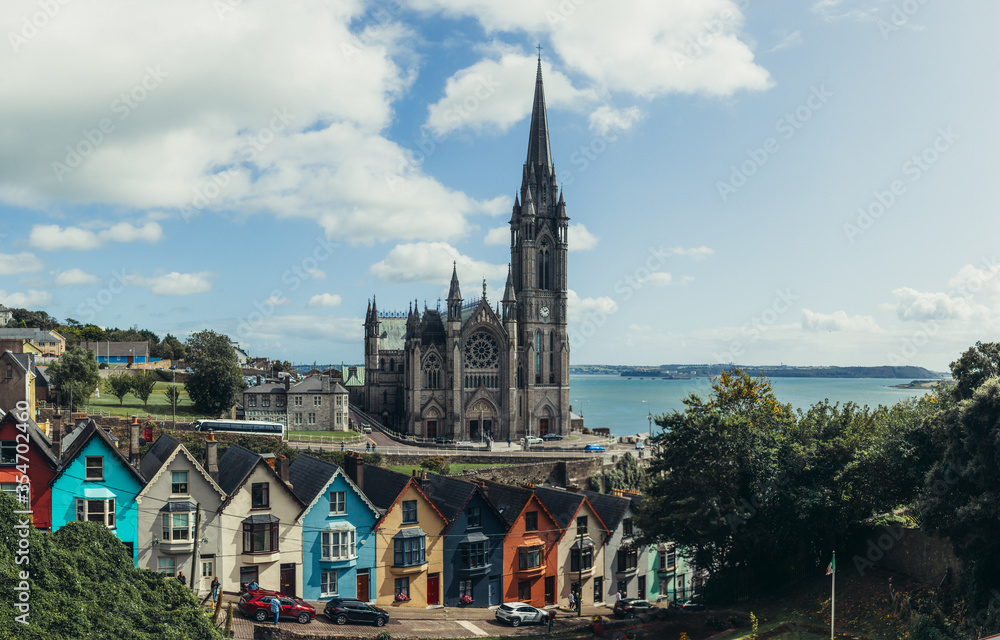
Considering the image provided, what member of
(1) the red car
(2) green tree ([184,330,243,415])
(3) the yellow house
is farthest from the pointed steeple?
(1) the red car

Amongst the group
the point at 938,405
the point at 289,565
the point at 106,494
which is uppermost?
the point at 938,405

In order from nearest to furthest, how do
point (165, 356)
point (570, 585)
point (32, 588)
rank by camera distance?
point (32, 588), point (570, 585), point (165, 356)

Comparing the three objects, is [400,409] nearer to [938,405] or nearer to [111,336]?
[938,405]

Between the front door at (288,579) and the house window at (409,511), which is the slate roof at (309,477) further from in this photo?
the house window at (409,511)

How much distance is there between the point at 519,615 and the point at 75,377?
178 feet

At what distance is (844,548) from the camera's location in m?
30.0

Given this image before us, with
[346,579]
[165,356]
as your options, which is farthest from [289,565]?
[165,356]

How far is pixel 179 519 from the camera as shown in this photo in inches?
1171

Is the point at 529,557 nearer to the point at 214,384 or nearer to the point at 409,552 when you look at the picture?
the point at 409,552

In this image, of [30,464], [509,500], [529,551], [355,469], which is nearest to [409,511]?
[355,469]

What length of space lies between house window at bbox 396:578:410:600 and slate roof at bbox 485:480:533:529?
18.4 feet

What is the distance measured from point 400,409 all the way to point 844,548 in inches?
2651

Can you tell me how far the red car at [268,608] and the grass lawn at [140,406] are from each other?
45.7 meters

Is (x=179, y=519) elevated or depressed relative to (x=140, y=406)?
depressed
